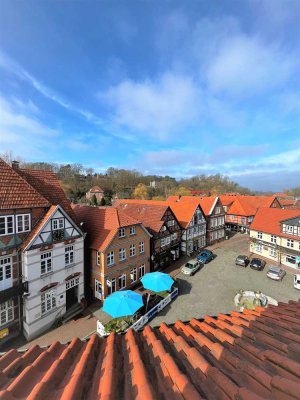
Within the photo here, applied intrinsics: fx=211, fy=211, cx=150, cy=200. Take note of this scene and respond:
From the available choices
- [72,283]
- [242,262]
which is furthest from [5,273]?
[242,262]

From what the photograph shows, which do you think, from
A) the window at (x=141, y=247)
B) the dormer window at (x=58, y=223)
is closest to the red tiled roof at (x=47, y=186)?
the dormer window at (x=58, y=223)

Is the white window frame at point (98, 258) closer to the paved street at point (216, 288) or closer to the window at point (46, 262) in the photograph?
the window at point (46, 262)

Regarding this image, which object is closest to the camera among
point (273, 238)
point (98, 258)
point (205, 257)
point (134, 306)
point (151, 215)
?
point (134, 306)

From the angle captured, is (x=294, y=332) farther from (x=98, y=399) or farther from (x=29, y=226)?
(x=29, y=226)

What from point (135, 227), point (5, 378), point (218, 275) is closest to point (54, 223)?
point (135, 227)

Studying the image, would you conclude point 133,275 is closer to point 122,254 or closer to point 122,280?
point 122,280
